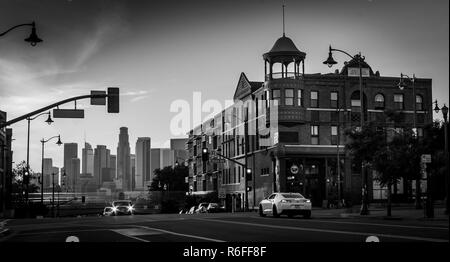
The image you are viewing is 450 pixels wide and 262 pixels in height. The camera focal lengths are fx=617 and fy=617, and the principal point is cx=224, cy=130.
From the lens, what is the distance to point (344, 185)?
228 ft

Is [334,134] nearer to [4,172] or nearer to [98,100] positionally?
[4,172]

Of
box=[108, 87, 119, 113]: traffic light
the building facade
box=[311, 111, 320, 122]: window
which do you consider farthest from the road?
the building facade

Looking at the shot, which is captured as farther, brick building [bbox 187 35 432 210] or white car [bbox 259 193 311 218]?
brick building [bbox 187 35 432 210]

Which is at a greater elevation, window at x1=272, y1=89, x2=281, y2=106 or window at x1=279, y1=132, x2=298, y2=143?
window at x1=272, y1=89, x2=281, y2=106

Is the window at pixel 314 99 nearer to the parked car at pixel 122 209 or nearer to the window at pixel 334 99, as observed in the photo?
the window at pixel 334 99

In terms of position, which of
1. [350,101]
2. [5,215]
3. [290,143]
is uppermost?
[350,101]

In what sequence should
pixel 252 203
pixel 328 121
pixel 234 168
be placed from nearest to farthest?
pixel 328 121 < pixel 252 203 < pixel 234 168

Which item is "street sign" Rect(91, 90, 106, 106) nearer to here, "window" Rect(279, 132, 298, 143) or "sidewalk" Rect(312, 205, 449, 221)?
"sidewalk" Rect(312, 205, 449, 221)

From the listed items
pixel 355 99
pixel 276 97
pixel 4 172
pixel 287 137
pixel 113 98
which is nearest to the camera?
pixel 113 98

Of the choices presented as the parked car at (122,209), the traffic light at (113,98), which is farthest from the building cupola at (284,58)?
the traffic light at (113,98)

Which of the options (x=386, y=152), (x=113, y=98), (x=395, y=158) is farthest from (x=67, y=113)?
(x=395, y=158)
